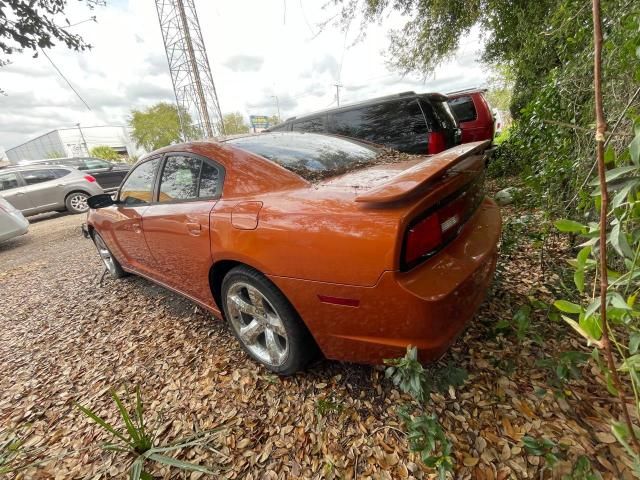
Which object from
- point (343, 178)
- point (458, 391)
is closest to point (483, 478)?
point (458, 391)

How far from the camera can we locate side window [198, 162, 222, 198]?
2.03 metres

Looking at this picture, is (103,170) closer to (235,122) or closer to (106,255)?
(106,255)

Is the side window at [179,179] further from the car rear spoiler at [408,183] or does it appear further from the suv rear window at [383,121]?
the suv rear window at [383,121]

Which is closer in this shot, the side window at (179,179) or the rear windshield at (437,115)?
the side window at (179,179)

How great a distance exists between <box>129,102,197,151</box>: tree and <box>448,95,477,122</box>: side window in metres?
41.1

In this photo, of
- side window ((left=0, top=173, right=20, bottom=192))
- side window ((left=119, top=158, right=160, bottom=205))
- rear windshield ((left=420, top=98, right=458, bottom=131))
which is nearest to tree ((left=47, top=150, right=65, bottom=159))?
side window ((left=0, top=173, right=20, bottom=192))

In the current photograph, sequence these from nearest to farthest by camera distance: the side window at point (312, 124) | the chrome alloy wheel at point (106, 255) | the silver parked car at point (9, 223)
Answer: the chrome alloy wheel at point (106, 255), the side window at point (312, 124), the silver parked car at point (9, 223)

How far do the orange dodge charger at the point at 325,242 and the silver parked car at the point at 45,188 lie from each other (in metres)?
8.93

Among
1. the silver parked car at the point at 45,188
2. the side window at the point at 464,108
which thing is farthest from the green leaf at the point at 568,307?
the silver parked car at the point at 45,188

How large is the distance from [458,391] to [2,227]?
8.62 m

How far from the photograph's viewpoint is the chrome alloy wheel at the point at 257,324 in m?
1.86

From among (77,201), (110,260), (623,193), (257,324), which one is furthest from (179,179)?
(77,201)

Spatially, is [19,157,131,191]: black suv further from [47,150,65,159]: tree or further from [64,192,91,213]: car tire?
[47,150,65,159]: tree

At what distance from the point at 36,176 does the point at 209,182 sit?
1009cm
